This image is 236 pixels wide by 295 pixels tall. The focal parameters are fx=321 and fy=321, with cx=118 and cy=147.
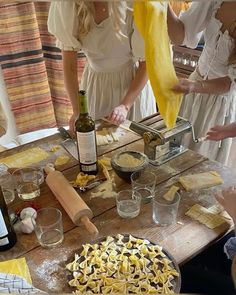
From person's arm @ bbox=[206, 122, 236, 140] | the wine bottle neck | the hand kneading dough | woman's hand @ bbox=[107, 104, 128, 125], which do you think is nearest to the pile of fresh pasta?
the hand kneading dough

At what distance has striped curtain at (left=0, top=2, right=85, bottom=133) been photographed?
2014 millimetres

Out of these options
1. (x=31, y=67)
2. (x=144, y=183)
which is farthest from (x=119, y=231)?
(x=31, y=67)

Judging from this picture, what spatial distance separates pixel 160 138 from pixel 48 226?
0.46 metres

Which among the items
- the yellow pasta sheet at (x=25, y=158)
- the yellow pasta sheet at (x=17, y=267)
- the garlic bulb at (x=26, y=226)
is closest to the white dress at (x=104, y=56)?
the yellow pasta sheet at (x=25, y=158)

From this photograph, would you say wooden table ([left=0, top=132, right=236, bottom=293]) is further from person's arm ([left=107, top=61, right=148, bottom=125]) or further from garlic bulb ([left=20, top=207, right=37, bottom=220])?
person's arm ([left=107, top=61, right=148, bottom=125])

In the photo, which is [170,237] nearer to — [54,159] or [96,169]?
[96,169]

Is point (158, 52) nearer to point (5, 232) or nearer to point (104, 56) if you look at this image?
point (5, 232)

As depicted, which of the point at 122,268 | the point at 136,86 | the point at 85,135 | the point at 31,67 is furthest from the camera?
the point at 31,67

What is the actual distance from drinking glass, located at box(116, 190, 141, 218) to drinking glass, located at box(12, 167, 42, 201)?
264 mm

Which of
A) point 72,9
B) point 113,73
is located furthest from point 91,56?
point 72,9

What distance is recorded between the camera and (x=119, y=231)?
863 mm

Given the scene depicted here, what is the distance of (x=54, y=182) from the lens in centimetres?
100

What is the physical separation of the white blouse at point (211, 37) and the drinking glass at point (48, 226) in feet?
2.97

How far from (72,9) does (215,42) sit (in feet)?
2.03
